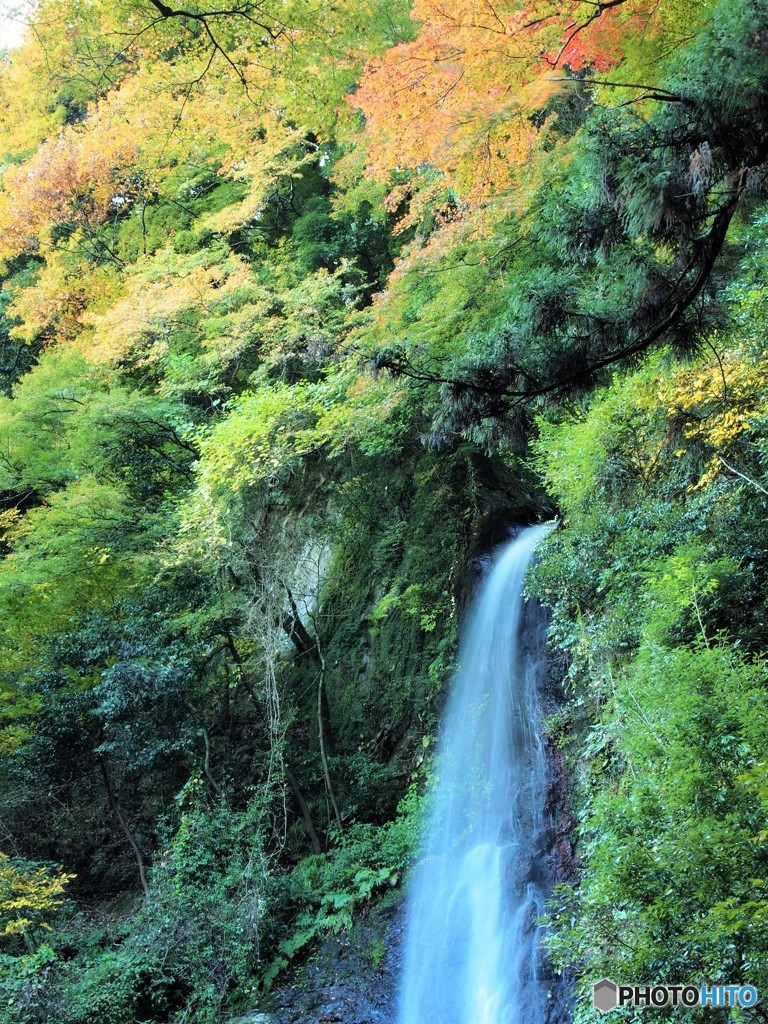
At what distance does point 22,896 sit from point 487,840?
510 cm

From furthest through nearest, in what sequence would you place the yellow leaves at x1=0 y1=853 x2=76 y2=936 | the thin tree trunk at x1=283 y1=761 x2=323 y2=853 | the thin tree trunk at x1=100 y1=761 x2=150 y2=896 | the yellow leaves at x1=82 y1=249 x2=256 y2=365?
the yellow leaves at x1=82 y1=249 x2=256 y2=365
the thin tree trunk at x1=100 y1=761 x2=150 y2=896
the thin tree trunk at x1=283 y1=761 x2=323 y2=853
the yellow leaves at x1=0 y1=853 x2=76 y2=936

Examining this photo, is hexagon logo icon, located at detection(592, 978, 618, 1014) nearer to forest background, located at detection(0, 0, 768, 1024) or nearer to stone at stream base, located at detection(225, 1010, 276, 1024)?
forest background, located at detection(0, 0, 768, 1024)

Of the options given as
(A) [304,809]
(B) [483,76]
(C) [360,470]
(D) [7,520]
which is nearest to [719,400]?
(B) [483,76]

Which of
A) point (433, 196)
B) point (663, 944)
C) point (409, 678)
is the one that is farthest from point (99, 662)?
point (663, 944)

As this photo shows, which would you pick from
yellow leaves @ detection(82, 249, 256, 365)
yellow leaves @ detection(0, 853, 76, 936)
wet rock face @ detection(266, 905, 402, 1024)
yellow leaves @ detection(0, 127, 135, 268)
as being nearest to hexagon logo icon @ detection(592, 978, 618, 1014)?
wet rock face @ detection(266, 905, 402, 1024)

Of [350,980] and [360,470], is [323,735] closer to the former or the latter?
[350,980]

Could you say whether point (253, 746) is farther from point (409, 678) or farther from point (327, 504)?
point (327, 504)

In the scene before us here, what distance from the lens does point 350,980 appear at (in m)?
7.00

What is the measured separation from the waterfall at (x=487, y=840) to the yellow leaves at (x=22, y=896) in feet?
12.4

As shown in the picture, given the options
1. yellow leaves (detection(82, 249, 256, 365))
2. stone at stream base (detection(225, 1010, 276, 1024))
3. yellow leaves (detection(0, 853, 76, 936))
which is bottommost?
stone at stream base (detection(225, 1010, 276, 1024))

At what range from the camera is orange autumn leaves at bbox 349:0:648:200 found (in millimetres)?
6066

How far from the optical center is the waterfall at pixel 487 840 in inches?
244

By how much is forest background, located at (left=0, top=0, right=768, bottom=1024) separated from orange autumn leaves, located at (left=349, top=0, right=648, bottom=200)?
0.13 ft

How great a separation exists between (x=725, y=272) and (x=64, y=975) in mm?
9181
